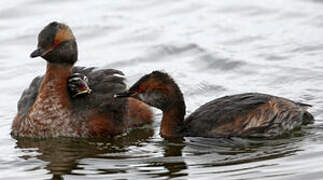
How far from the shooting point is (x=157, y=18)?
18.0 metres

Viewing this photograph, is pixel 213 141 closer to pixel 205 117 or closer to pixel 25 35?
pixel 205 117

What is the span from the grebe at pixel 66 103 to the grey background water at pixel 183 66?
0.19 metres

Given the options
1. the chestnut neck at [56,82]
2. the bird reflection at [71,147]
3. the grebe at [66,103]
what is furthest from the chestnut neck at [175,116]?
the chestnut neck at [56,82]

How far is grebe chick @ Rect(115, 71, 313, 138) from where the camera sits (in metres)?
10.5

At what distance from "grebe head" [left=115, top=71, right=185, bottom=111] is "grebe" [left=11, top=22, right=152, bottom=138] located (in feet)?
1.89

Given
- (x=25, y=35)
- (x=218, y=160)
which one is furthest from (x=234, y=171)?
(x=25, y=35)

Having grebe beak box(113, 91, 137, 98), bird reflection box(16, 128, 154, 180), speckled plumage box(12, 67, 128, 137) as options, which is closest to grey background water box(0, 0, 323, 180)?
bird reflection box(16, 128, 154, 180)

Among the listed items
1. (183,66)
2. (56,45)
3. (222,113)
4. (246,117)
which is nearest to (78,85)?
(56,45)

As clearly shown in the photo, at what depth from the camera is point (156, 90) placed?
35.2ft

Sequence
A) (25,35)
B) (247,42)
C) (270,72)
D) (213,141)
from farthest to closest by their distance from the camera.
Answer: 1. (25,35)
2. (247,42)
3. (270,72)
4. (213,141)

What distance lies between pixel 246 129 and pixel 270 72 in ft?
11.3

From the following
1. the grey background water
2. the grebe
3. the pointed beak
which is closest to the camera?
the grey background water

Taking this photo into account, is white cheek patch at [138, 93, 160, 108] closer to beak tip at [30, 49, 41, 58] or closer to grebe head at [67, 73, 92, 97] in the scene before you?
grebe head at [67, 73, 92, 97]

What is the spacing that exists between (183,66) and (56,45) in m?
4.04
